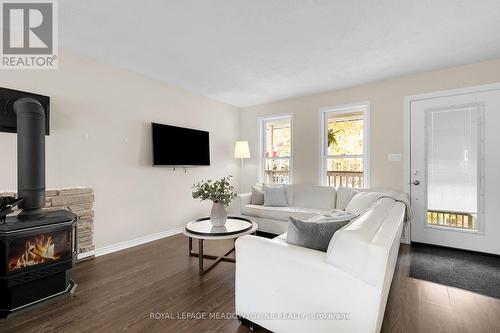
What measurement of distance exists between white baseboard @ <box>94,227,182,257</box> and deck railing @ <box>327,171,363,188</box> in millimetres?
2876

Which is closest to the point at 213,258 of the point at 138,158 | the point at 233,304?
the point at 233,304

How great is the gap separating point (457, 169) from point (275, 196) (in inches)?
102

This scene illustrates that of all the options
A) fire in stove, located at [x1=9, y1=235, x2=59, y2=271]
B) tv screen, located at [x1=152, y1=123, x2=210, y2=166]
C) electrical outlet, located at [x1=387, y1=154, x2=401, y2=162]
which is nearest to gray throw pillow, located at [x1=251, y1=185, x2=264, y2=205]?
tv screen, located at [x1=152, y1=123, x2=210, y2=166]

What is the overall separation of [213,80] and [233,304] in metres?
3.12

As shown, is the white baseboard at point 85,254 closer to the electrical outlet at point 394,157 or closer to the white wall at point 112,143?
the white wall at point 112,143

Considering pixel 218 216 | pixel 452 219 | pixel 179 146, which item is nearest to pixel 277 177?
pixel 179 146

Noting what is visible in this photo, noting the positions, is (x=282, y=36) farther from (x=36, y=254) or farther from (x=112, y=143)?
(x=36, y=254)

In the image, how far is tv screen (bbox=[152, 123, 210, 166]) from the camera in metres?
3.71

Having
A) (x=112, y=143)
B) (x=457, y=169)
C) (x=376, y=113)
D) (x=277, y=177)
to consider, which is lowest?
(x=277, y=177)

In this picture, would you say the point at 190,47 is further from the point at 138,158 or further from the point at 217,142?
the point at 217,142

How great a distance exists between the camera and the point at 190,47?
2756 millimetres

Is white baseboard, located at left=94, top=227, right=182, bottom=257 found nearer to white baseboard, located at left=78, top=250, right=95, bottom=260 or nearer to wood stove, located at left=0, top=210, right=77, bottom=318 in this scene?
white baseboard, located at left=78, top=250, right=95, bottom=260

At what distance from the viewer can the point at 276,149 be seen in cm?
512

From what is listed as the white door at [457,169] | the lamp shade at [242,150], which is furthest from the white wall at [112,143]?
the white door at [457,169]
